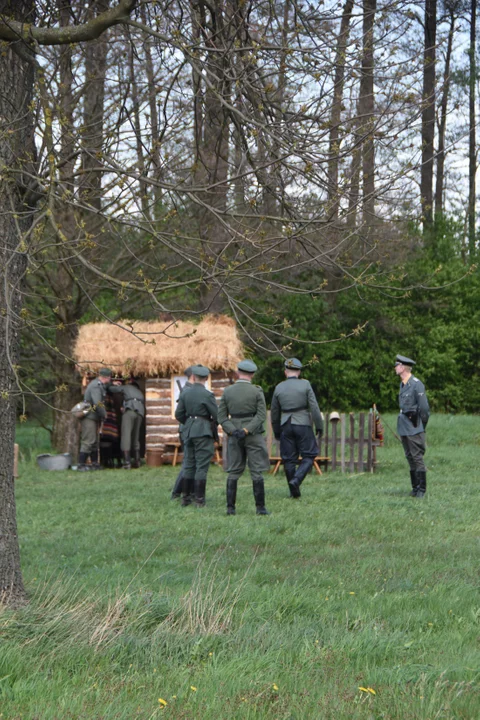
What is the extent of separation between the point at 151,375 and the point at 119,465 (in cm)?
228

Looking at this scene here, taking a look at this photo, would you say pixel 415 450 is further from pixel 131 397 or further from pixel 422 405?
pixel 131 397

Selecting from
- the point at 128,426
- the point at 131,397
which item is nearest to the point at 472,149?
the point at 131,397

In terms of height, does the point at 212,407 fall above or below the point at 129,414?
above

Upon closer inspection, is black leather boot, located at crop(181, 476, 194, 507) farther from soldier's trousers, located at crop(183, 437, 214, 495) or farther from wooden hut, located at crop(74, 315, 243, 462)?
wooden hut, located at crop(74, 315, 243, 462)

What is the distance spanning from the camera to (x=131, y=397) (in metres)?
Result: 20.2

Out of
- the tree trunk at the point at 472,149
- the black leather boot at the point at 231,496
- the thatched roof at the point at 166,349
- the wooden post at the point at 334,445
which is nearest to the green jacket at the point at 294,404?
the black leather boot at the point at 231,496

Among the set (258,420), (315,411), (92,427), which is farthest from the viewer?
(92,427)

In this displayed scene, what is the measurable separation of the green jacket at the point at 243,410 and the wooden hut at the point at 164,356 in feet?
25.3

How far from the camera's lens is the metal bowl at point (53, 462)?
66.2 feet

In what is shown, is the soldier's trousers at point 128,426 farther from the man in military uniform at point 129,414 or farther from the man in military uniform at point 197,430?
the man in military uniform at point 197,430

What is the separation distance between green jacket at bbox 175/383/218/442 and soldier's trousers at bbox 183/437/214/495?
0.35ft

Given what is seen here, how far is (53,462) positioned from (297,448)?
844cm

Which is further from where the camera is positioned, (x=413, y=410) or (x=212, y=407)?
(x=413, y=410)

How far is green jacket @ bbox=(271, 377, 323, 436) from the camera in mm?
13352
